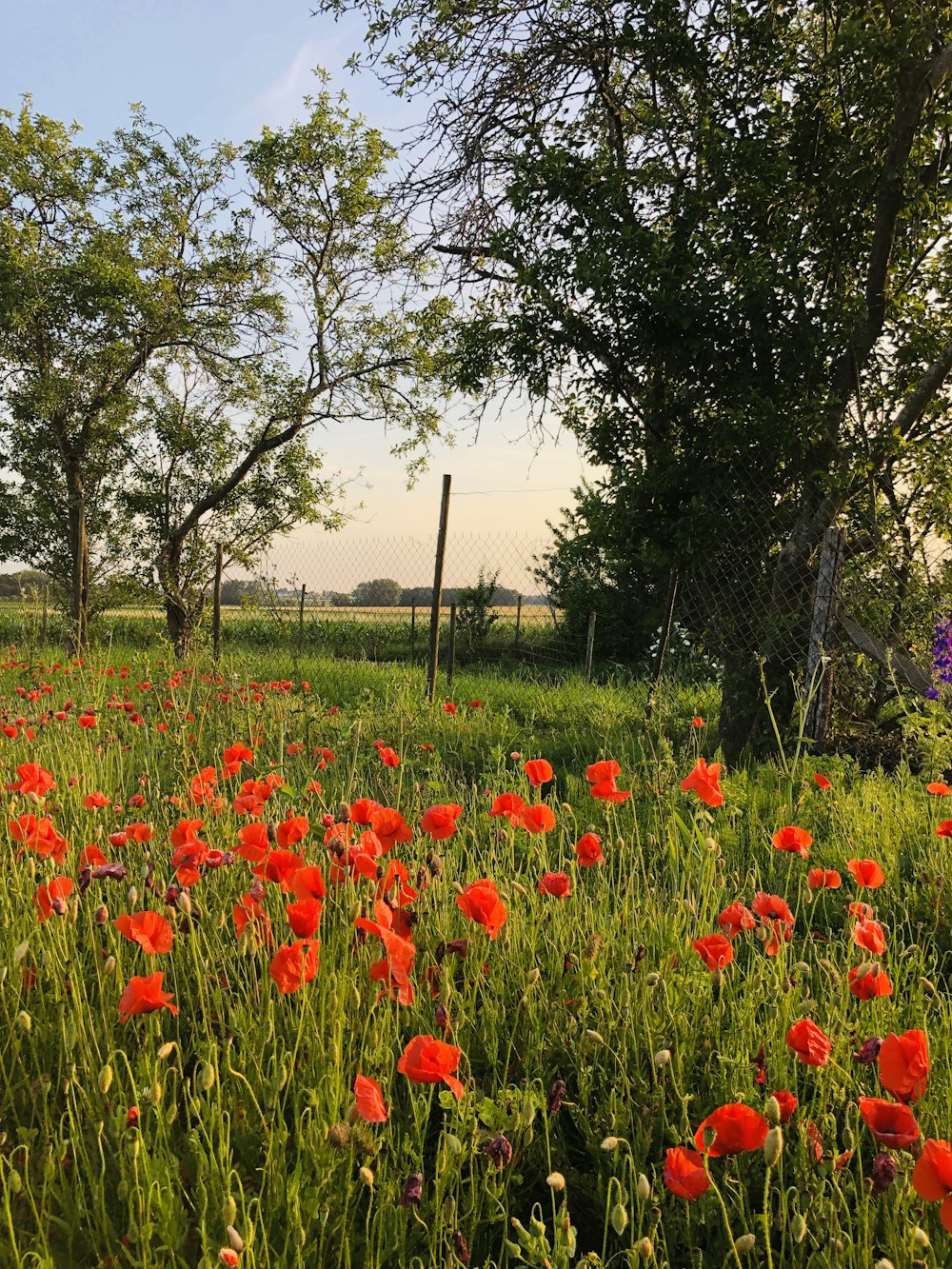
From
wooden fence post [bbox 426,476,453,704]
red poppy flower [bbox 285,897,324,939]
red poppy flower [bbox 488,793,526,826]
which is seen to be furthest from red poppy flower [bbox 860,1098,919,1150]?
wooden fence post [bbox 426,476,453,704]

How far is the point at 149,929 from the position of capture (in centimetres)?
145

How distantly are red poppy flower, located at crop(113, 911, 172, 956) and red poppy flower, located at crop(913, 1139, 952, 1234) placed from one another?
1115 mm

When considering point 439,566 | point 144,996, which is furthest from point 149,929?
point 439,566

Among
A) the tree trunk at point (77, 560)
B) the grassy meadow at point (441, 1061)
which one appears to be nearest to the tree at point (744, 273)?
the grassy meadow at point (441, 1061)

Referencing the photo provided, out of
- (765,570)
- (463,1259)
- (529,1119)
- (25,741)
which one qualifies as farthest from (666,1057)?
(765,570)

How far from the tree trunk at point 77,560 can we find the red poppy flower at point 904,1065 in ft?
33.4

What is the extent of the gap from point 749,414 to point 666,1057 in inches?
200

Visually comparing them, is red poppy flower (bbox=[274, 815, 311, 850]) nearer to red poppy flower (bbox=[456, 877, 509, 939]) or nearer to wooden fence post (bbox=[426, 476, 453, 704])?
red poppy flower (bbox=[456, 877, 509, 939])

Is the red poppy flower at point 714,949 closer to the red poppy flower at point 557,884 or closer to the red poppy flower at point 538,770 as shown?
the red poppy flower at point 557,884

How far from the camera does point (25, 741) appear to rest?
4.06 m

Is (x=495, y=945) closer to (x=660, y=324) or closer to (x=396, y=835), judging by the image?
(x=396, y=835)

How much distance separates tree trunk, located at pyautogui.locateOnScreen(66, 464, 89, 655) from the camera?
10.2 meters

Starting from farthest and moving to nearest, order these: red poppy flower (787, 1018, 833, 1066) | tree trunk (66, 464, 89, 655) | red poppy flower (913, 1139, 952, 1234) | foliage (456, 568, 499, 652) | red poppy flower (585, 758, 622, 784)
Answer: foliage (456, 568, 499, 652)
tree trunk (66, 464, 89, 655)
red poppy flower (585, 758, 622, 784)
red poppy flower (787, 1018, 833, 1066)
red poppy flower (913, 1139, 952, 1234)

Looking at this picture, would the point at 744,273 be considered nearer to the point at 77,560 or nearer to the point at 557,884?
the point at 557,884
